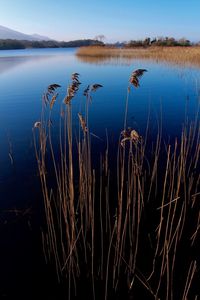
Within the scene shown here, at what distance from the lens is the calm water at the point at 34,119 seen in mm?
3447

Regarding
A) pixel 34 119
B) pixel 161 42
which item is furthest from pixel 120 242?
pixel 161 42

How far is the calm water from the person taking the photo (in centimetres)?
345

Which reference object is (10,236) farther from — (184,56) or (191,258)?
(184,56)

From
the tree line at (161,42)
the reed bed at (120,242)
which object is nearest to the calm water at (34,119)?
the reed bed at (120,242)

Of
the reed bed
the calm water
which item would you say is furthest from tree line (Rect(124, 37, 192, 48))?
the reed bed

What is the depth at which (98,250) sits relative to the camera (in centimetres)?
348

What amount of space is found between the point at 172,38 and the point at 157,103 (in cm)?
2800

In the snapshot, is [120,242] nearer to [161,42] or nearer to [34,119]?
[34,119]

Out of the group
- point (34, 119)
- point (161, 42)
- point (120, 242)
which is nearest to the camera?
point (120, 242)

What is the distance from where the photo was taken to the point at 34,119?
8.74 metres

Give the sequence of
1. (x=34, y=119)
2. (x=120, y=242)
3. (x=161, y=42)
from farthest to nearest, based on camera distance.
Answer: (x=161, y=42) < (x=34, y=119) < (x=120, y=242)

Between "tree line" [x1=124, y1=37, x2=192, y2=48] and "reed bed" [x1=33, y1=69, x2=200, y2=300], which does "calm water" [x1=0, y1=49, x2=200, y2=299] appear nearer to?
"reed bed" [x1=33, y1=69, x2=200, y2=300]

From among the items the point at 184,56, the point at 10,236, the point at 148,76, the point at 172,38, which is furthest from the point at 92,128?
the point at 172,38

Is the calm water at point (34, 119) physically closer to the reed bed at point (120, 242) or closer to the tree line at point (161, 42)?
the reed bed at point (120, 242)
